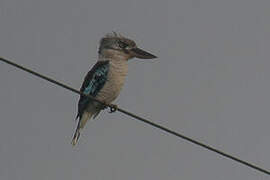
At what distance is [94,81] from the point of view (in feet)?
32.5

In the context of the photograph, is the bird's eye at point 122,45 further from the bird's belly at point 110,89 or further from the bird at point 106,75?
the bird's belly at point 110,89

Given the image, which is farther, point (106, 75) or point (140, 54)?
point (140, 54)

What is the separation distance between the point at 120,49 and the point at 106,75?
618 mm

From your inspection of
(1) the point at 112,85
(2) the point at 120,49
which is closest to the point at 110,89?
(1) the point at 112,85

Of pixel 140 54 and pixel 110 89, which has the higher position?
pixel 140 54

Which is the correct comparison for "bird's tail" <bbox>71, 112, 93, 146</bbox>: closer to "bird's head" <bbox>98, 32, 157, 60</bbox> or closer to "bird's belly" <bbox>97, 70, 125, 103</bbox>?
"bird's belly" <bbox>97, 70, 125, 103</bbox>

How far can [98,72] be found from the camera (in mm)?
9820

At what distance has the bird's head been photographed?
10188 mm

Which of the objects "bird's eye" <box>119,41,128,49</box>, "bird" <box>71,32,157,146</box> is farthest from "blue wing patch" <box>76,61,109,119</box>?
"bird's eye" <box>119,41,128,49</box>

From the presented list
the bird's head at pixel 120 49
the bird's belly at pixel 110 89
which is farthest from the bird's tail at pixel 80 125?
the bird's head at pixel 120 49

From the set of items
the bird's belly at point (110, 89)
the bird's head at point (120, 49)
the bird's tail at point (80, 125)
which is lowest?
the bird's tail at point (80, 125)

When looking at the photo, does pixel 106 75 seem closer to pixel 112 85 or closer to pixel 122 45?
pixel 112 85

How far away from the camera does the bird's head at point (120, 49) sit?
33.4ft

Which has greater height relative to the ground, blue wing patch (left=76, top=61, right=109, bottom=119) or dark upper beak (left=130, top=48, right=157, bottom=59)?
dark upper beak (left=130, top=48, right=157, bottom=59)
